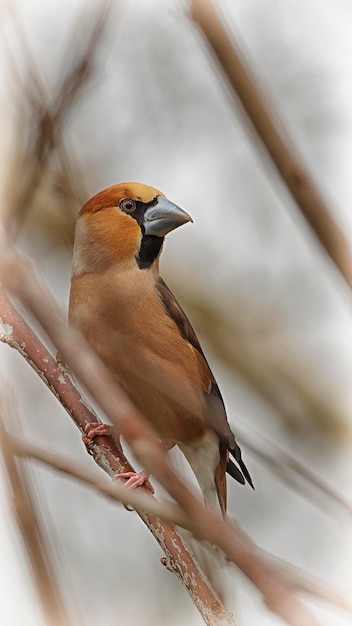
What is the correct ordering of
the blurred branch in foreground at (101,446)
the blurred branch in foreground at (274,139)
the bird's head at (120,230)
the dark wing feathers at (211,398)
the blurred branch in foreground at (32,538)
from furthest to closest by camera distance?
the bird's head at (120,230) → the dark wing feathers at (211,398) → the blurred branch in foreground at (101,446) → the blurred branch in foreground at (32,538) → the blurred branch in foreground at (274,139)

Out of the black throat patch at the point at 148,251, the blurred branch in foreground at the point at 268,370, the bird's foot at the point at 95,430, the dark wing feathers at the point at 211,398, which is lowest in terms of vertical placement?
the blurred branch in foreground at the point at 268,370

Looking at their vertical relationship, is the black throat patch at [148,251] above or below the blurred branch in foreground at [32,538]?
below

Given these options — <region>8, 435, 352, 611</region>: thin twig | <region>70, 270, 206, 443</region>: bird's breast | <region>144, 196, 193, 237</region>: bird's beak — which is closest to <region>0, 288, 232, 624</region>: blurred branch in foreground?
<region>8, 435, 352, 611</region>: thin twig

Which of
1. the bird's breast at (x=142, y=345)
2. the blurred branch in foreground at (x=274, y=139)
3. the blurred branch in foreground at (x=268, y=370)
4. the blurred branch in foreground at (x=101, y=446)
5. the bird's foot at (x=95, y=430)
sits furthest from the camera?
the blurred branch in foreground at (x=268, y=370)

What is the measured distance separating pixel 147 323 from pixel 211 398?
295 mm

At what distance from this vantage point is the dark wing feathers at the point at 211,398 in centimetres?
219

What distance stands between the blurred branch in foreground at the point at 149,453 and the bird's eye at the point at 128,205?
5.73ft

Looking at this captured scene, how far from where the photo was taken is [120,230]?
2.38 m

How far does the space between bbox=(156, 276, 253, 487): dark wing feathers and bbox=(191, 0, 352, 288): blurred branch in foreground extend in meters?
1.39

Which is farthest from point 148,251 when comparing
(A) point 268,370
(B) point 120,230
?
(A) point 268,370

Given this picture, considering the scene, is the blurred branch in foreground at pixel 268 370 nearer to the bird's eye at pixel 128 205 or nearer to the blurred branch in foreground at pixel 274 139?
the bird's eye at pixel 128 205

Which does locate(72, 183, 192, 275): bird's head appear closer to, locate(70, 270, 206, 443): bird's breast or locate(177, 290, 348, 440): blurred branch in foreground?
locate(70, 270, 206, 443): bird's breast

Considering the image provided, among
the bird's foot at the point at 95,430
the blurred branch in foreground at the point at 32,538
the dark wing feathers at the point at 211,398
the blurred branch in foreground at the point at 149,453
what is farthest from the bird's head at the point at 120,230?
the blurred branch in foreground at the point at 149,453

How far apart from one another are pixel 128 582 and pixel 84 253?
108cm
